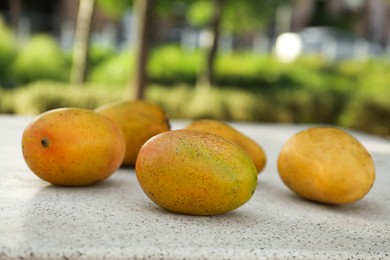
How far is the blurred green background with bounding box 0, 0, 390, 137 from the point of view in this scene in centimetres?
751

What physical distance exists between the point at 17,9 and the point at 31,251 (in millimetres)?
21821

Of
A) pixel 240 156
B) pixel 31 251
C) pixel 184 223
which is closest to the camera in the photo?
pixel 31 251

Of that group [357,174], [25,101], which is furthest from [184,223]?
[25,101]

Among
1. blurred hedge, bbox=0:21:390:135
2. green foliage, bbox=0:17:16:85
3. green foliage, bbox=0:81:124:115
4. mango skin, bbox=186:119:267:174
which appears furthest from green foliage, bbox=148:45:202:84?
mango skin, bbox=186:119:267:174

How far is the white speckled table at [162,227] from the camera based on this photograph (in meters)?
1.33

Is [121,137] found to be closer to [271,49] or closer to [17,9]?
[17,9]

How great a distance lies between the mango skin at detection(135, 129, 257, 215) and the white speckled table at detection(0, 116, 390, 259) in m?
0.04

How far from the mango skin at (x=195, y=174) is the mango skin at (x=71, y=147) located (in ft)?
0.79

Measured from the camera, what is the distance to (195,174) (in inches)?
64.4

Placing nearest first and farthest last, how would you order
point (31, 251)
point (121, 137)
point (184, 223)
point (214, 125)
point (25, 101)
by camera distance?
1. point (31, 251)
2. point (184, 223)
3. point (121, 137)
4. point (214, 125)
5. point (25, 101)

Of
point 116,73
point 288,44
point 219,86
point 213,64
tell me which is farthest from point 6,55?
point 288,44

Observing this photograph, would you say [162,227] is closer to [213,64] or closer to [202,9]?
[213,64]

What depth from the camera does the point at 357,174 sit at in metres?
1.99

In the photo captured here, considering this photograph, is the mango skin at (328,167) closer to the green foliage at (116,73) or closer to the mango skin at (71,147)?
the mango skin at (71,147)
